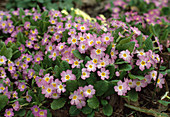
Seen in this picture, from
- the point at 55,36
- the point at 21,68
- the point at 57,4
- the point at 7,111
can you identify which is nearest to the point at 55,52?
the point at 55,36

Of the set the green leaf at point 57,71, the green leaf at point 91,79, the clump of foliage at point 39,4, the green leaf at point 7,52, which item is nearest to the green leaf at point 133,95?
the green leaf at point 91,79

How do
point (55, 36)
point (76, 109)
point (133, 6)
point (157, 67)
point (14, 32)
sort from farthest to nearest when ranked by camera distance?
point (133, 6)
point (14, 32)
point (55, 36)
point (157, 67)
point (76, 109)

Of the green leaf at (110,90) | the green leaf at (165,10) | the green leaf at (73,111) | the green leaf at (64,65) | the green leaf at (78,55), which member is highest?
the green leaf at (165,10)

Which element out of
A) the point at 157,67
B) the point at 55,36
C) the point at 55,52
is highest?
the point at 55,36

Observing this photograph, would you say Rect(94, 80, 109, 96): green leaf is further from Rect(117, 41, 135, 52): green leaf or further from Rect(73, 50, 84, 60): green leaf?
Rect(117, 41, 135, 52): green leaf

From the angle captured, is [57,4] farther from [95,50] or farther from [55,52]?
[95,50]

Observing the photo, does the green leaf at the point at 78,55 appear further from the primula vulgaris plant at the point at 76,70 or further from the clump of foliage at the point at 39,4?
the clump of foliage at the point at 39,4

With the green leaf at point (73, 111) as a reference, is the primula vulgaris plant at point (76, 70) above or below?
above

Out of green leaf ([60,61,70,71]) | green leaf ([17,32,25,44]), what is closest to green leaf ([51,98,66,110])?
green leaf ([60,61,70,71])
